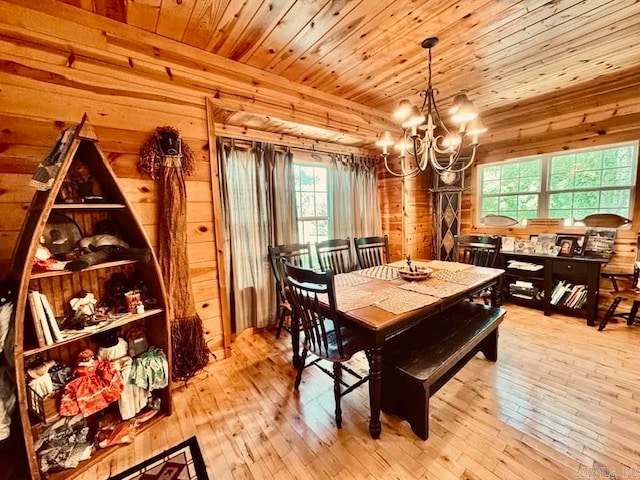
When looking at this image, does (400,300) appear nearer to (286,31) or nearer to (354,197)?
(286,31)

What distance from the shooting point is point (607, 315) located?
108 inches

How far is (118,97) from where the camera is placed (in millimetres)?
1754

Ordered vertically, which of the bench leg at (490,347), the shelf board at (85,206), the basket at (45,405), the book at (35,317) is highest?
the shelf board at (85,206)

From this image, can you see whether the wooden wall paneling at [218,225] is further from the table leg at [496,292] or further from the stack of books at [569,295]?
the stack of books at [569,295]

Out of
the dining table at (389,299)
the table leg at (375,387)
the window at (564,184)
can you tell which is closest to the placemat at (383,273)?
the dining table at (389,299)

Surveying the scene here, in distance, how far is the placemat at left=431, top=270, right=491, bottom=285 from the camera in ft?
6.74

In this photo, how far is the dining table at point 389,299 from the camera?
4.80 ft

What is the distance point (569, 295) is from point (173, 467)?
416 cm

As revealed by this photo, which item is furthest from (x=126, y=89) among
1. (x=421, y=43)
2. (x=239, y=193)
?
(x=421, y=43)

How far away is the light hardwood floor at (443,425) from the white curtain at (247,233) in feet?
2.14

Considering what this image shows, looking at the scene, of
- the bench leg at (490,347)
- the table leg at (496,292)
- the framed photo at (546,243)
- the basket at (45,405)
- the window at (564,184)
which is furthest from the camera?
the framed photo at (546,243)

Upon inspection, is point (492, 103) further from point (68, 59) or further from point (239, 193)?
point (68, 59)

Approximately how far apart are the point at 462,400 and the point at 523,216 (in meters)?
3.00

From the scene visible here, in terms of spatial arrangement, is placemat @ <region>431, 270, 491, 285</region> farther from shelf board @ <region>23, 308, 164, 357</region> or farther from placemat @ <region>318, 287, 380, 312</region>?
shelf board @ <region>23, 308, 164, 357</region>
